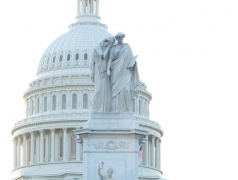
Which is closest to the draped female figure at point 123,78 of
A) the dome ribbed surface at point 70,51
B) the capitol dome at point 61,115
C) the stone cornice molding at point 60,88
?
the capitol dome at point 61,115

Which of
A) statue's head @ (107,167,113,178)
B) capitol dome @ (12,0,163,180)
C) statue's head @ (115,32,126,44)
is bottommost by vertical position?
statue's head @ (107,167,113,178)

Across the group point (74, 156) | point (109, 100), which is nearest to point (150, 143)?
point (74, 156)

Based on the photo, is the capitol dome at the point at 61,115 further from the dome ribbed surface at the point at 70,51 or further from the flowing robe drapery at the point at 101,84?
the flowing robe drapery at the point at 101,84

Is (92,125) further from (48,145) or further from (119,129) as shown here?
(48,145)

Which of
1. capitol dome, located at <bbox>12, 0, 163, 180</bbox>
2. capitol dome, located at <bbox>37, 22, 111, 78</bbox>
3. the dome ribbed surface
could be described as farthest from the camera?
the dome ribbed surface

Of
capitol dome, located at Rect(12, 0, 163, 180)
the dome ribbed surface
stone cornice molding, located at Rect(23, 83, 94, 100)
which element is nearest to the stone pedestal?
capitol dome, located at Rect(12, 0, 163, 180)

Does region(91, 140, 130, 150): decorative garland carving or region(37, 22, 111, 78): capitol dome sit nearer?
region(91, 140, 130, 150): decorative garland carving

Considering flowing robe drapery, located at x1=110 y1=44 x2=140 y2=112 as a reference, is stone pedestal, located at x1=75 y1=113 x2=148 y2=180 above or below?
below

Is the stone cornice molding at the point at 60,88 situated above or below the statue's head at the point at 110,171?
above

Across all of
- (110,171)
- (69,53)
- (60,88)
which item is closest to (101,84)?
(110,171)

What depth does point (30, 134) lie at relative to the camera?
156500 millimetres

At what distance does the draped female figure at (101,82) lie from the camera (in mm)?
29047

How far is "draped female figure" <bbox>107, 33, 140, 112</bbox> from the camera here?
2902 cm

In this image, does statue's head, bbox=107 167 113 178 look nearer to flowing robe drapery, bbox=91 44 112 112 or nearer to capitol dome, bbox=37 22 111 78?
flowing robe drapery, bbox=91 44 112 112
